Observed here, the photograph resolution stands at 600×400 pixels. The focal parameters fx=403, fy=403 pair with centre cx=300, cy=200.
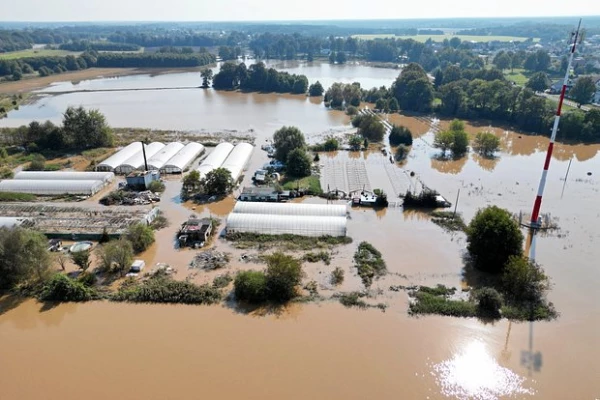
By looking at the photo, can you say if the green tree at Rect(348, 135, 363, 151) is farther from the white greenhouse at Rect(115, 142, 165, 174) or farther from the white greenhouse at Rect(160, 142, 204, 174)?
the white greenhouse at Rect(115, 142, 165, 174)

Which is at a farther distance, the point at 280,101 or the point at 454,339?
the point at 280,101

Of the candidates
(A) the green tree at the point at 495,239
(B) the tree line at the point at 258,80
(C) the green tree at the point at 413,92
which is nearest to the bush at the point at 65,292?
(A) the green tree at the point at 495,239

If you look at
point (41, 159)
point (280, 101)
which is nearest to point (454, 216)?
point (41, 159)

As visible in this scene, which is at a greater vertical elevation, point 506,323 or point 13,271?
point 13,271

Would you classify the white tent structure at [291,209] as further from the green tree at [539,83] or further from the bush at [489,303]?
the green tree at [539,83]

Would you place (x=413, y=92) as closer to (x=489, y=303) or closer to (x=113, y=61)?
(x=489, y=303)

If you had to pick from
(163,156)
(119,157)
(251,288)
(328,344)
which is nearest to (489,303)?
(328,344)

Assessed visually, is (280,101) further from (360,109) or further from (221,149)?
(221,149)
